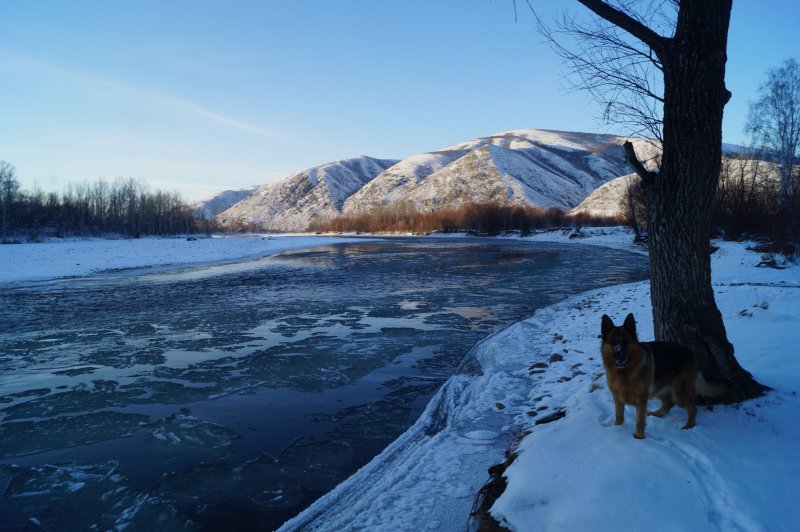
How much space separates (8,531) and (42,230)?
93735 millimetres

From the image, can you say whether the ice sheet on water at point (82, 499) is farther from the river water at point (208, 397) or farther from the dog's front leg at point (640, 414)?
the dog's front leg at point (640, 414)

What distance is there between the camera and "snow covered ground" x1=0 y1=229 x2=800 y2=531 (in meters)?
3.28

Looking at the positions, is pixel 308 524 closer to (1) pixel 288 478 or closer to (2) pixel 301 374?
Answer: (1) pixel 288 478

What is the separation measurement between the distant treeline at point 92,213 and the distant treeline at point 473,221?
63529 mm

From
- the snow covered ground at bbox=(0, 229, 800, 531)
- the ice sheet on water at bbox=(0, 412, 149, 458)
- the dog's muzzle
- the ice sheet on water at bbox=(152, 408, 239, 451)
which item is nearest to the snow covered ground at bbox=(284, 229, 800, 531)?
the snow covered ground at bbox=(0, 229, 800, 531)

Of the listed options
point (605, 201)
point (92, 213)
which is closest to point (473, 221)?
point (605, 201)

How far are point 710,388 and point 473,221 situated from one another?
124 meters

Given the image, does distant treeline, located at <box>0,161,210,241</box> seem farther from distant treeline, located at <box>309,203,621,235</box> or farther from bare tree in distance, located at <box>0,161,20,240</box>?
distant treeline, located at <box>309,203,621,235</box>

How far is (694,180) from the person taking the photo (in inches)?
186

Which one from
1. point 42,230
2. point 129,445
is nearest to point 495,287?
point 129,445

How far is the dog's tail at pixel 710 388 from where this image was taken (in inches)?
181

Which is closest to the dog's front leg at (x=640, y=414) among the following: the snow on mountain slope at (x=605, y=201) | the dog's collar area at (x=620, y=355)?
the dog's collar area at (x=620, y=355)

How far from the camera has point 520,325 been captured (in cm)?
1227

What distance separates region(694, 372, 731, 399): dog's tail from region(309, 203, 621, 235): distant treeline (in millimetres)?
102743
